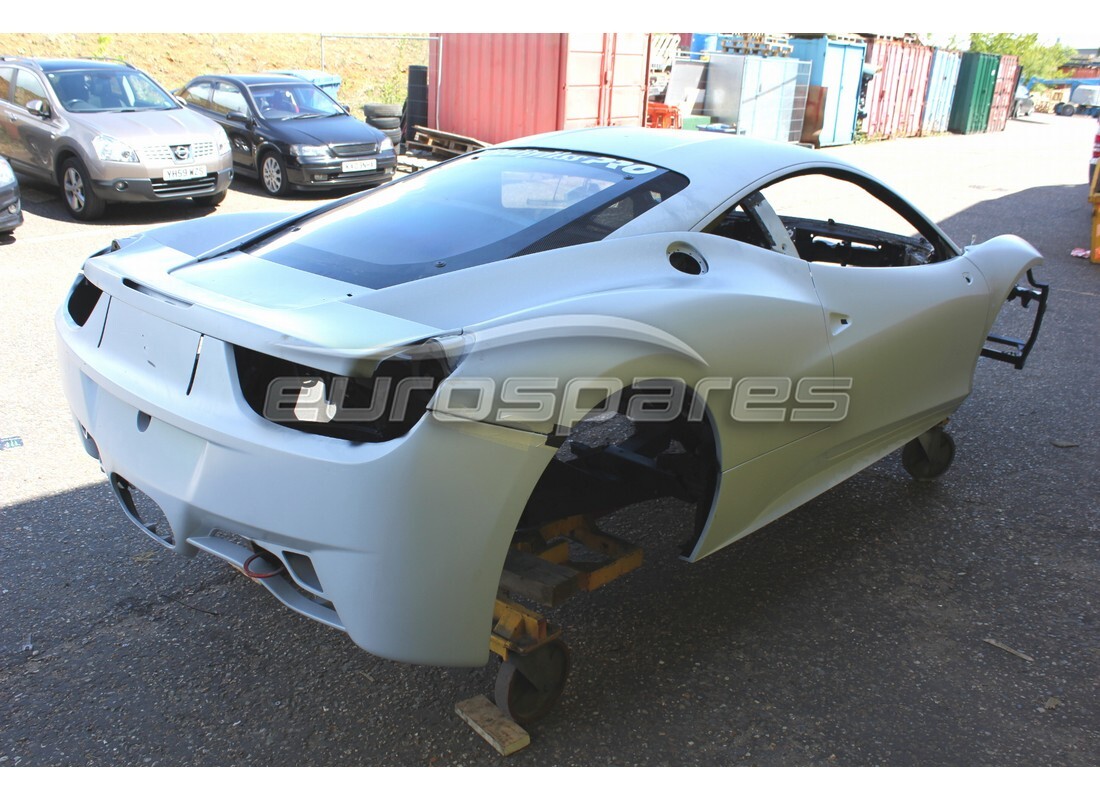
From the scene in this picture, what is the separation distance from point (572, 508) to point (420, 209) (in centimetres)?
109

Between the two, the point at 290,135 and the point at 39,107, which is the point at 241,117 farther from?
the point at 39,107

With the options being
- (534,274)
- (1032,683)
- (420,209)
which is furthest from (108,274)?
(1032,683)

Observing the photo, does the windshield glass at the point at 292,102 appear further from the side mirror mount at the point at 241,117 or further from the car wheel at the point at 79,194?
the car wheel at the point at 79,194

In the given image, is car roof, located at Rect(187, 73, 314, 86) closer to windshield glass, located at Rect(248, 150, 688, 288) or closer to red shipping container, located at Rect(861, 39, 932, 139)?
windshield glass, located at Rect(248, 150, 688, 288)

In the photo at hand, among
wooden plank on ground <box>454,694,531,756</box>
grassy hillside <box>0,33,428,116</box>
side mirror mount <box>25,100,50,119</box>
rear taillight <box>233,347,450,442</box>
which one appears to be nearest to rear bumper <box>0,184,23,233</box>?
side mirror mount <box>25,100,50,119</box>

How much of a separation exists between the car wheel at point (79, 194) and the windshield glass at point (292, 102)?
2832 millimetres

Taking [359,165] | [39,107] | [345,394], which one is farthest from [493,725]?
[359,165]

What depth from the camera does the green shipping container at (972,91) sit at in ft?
94.7

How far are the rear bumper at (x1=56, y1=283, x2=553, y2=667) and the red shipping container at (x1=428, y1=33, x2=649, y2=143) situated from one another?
12.0 metres

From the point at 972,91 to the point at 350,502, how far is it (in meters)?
31.6

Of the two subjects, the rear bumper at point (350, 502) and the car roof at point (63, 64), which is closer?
the rear bumper at point (350, 502)

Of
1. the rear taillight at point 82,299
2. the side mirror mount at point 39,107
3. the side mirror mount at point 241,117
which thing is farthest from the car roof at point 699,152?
the side mirror mount at point 241,117

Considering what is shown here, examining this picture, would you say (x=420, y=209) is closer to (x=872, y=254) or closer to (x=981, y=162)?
(x=872, y=254)

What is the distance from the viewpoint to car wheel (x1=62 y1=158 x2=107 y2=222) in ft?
29.6
